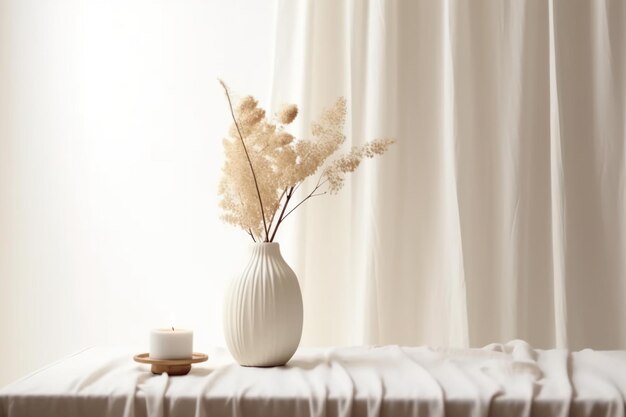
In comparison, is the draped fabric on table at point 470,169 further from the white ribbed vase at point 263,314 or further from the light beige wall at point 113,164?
the white ribbed vase at point 263,314

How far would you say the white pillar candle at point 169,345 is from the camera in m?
1.22

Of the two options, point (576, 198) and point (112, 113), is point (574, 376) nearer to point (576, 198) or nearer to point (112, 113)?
point (576, 198)

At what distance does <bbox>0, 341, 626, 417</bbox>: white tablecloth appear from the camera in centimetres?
105

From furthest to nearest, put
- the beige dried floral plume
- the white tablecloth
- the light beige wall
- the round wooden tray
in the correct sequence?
the light beige wall, the beige dried floral plume, the round wooden tray, the white tablecloth

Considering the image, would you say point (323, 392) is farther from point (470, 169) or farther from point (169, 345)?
point (470, 169)

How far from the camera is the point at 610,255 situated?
6.58 feet

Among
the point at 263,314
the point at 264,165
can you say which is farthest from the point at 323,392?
the point at 264,165

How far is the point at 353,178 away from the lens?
6.60 feet

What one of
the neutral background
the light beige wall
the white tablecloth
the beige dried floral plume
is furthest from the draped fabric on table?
the white tablecloth

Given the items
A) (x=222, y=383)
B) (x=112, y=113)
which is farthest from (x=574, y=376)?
(x=112, y=113)

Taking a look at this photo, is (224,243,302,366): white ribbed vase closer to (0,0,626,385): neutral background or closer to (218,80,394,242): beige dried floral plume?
(218,80,394,242): beige dried floral plume

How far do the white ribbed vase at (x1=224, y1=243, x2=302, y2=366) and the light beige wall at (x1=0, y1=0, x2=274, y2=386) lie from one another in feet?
2.63

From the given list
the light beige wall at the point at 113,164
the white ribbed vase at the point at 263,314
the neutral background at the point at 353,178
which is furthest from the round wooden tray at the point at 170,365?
the light beige wall at the point at 113,164

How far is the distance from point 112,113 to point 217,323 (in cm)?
73
